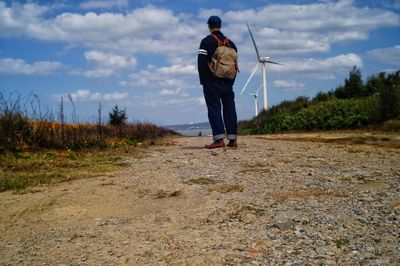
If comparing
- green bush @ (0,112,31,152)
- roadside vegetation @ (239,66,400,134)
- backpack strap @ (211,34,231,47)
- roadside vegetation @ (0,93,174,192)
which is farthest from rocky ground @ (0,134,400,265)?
roadside vegetation @ (239,66,400,134)

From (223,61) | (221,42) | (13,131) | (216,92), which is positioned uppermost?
(221,42)

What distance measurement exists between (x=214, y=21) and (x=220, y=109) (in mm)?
1631

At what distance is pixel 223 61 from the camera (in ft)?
22.8

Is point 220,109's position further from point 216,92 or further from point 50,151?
point 50,151

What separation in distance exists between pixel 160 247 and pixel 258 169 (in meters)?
2.57

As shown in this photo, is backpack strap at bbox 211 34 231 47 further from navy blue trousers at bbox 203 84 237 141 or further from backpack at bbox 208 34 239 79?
navy blue trousers at bbox 203 84 237 141

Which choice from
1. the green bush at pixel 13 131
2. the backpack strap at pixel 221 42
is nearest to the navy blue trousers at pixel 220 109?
the backpack strap at pixel 221 42

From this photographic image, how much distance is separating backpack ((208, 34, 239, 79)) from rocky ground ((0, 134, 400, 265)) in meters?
2.72

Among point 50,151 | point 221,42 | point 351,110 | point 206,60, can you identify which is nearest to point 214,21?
point 221,42

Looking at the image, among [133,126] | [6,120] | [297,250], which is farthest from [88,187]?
[133,126]

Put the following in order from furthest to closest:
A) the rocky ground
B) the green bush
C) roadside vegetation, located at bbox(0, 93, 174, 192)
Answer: the green bush
roadside vegetation, located at bbox(0, 93, 174, 192)
the rocky ground

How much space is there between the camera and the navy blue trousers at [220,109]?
7094 mm

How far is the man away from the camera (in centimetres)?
702

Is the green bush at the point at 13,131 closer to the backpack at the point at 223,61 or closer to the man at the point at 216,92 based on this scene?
the man at the point at 216,92
